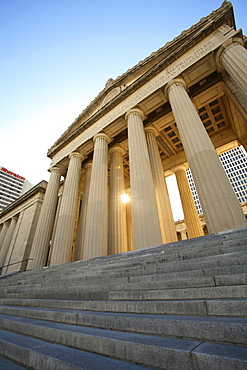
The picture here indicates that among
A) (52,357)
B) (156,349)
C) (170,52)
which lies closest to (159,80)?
(170,52)

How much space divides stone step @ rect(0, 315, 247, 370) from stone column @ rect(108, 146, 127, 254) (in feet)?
35.2

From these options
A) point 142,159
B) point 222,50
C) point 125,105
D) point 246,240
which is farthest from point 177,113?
point 246,240

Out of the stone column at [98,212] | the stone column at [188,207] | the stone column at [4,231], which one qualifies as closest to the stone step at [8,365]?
the stone column at [98,212]

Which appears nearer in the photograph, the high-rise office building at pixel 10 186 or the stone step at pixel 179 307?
the stone step at pixel 179 307

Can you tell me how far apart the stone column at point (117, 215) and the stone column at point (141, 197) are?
3.94 meters

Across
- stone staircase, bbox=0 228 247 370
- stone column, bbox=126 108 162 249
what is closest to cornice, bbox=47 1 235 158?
stone column, bbox=126 108 162 249

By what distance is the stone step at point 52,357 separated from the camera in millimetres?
1612

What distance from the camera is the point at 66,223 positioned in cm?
1402

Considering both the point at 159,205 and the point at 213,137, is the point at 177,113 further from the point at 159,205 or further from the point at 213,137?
the point at 213,137

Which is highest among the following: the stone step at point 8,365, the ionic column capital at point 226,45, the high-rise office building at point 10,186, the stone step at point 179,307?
the high-rise office building at point 10,186

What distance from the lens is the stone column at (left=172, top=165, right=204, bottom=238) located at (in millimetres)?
15914

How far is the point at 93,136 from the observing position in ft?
55.6

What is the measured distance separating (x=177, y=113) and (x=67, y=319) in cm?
1146

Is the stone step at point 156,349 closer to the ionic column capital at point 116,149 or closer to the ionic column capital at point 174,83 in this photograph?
the ionic column capital at point 174,83
